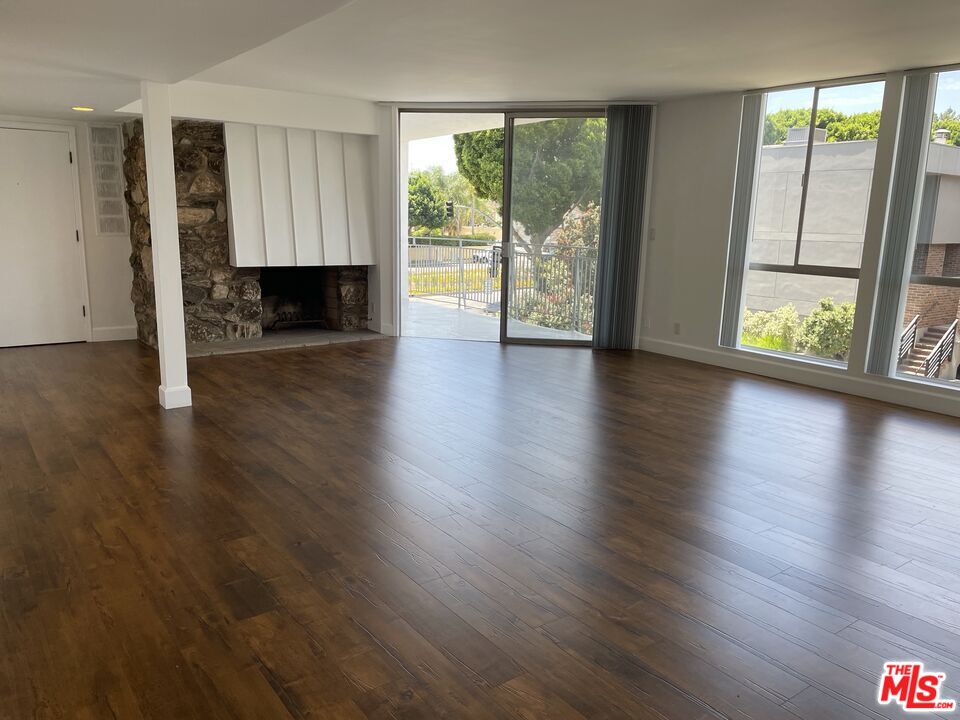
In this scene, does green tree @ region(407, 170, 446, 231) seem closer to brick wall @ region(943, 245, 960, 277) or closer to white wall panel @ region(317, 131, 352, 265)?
white wall panel @ region(317, 131, 352, 265)

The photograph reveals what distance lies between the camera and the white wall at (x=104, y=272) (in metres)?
7.02

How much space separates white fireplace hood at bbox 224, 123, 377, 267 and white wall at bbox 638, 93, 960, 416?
10.2 feet

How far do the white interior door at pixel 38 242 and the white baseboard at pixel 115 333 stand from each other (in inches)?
8.0

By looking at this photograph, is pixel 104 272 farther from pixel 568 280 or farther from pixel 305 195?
pixel 568 280

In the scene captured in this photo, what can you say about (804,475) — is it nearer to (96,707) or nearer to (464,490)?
(464,490)

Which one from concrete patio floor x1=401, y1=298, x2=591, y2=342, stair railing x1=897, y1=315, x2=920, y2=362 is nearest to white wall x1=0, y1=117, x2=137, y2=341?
concrete patio floor x1=401, y1=298, x2=591, y2=342

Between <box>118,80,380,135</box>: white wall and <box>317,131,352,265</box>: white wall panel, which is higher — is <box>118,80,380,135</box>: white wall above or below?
above

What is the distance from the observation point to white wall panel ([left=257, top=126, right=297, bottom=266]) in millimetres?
6965

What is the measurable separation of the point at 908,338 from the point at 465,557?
448cm

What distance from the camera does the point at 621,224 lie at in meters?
7.19

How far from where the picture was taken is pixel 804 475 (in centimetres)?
387

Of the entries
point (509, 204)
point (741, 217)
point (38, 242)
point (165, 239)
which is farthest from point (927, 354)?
point (38, 242)

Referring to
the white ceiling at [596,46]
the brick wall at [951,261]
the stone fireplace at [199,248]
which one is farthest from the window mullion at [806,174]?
the stone fireplace at [199,248]

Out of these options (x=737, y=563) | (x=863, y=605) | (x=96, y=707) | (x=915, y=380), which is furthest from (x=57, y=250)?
(x=915, y=380)
